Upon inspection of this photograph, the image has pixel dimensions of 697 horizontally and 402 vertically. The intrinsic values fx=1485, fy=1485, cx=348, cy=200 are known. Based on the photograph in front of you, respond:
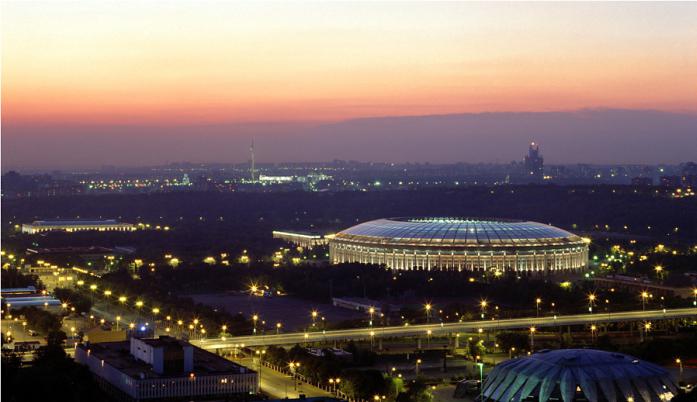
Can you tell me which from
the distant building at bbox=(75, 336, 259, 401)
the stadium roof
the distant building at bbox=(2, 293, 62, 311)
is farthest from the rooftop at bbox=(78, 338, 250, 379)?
the stadium roof

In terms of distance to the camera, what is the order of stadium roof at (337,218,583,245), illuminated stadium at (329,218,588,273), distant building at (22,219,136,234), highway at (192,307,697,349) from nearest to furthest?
highway at (192,307,697,349) → illuminated stadium at (329,218,588,273) → stadium roof at (337,218,583,245) → distant building at (22,219,136,234)

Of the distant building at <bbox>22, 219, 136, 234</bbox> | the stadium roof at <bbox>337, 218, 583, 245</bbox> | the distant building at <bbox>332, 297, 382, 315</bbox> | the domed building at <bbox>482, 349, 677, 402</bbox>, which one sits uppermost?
the stadium roof at <bbox>337, 218, 583, 245</bbox>

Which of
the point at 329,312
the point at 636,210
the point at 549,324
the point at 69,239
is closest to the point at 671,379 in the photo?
the point at 549,324

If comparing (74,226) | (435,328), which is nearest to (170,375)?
(435,328)

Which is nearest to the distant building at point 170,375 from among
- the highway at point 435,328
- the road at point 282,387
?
the road at point 282,387

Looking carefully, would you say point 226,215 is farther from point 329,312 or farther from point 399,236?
point 329,312

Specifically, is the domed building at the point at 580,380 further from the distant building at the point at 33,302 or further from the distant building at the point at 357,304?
the distant building at the point at 33,302

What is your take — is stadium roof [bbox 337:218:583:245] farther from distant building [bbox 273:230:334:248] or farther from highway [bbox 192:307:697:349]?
highway [bbox 192:307:697:349]
